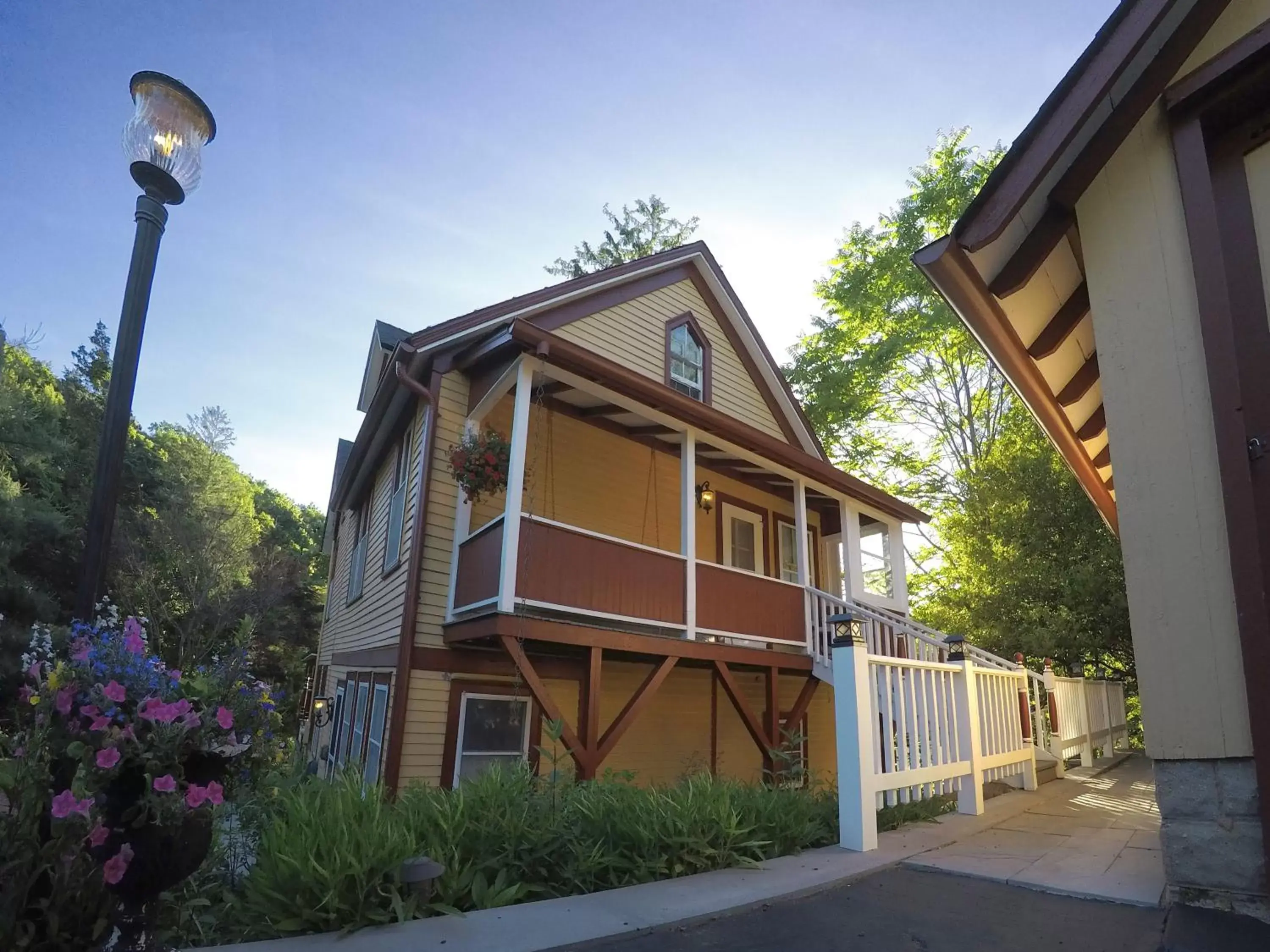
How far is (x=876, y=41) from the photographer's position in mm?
7949

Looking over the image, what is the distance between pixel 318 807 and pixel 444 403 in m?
4.98

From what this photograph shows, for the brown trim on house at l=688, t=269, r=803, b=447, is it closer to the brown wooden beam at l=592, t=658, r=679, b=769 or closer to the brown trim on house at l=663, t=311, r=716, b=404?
the brown trim on house at l=663, t=311, r=716, b=404

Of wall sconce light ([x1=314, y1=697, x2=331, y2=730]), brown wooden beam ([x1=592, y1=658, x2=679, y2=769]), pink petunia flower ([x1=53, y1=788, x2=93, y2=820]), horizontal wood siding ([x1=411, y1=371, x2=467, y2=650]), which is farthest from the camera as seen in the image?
wall sconce light ([x1=314, y1=697, x2=331, y2=730])

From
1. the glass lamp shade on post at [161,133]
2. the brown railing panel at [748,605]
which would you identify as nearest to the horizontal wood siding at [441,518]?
the brown railing panel at [748,605]

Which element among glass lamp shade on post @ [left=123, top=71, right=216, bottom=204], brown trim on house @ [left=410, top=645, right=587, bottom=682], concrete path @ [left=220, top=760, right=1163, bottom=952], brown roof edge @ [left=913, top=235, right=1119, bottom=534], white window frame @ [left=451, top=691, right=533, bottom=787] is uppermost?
glass lamp shade on post @ [left=123, top=71, right=216, bottom=204]

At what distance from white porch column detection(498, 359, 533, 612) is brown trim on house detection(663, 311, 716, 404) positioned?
475 cm

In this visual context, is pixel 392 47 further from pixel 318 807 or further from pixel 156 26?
pixel 318 807

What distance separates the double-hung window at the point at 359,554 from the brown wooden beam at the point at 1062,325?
9900 mm

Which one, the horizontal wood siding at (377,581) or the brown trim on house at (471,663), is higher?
the horizontal wood siding at (377,581)

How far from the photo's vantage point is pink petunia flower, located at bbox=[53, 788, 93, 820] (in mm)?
2219

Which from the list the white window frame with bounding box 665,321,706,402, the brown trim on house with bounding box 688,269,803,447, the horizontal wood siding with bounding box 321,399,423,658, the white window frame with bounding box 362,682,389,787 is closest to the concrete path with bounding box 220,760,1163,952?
the horizontal wood siding with bounding box 321,399,423,658

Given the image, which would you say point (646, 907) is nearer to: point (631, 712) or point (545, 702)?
point (545, 702)

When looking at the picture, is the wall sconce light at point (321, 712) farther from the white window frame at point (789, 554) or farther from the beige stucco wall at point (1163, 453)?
the beige stucco wall at point (1163, 453)

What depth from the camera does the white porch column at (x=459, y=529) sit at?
7742mm
